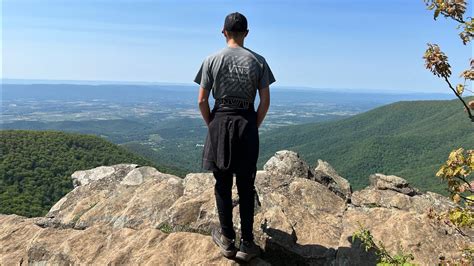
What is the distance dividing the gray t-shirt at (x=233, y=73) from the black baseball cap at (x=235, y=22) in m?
0.42

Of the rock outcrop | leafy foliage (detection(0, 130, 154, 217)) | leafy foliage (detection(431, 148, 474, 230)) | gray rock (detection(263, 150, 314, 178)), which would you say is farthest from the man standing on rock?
leafy foliage (detection(0, 130, 154, 217))

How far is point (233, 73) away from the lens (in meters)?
7.82

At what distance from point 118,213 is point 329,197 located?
7290mm

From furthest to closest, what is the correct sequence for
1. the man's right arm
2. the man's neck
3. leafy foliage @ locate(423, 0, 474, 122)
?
the man's right arm
the man's neck
leafy foliage @ locate(423, 0, 474, 122)

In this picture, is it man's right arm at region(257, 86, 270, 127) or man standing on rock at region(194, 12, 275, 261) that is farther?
man's right arm at region(257, 86, 270, 127)

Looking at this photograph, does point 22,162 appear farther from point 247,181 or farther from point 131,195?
point 247,181

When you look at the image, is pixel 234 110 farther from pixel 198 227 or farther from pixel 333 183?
pixel 333 183

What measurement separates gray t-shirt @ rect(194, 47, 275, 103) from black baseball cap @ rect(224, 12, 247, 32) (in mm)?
421

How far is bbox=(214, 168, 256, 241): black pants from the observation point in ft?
26.9

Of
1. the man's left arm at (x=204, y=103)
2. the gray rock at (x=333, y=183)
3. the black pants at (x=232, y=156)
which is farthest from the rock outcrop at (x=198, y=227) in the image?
the man's left arm at (x=204, y=103)

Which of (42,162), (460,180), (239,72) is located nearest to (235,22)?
(239,72)

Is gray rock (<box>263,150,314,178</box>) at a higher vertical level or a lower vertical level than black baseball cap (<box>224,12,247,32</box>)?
lower

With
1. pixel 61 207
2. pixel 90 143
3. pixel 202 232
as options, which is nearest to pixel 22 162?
Answer: pixel 90 143

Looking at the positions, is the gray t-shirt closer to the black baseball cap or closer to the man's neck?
the man's neck
